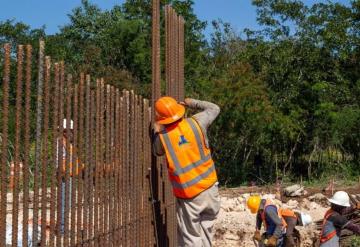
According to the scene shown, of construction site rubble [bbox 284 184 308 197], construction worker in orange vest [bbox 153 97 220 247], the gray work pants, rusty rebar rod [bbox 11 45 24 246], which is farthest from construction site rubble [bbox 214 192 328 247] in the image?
rusty rebar rod [bbox 11 45 24 246]

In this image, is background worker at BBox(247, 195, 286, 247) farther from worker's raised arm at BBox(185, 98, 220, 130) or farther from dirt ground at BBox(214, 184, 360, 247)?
dirt ground at BBox(214, 184, 360, 247)

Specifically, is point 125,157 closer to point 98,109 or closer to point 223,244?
point 98,109

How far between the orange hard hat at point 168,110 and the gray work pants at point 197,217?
0.86 metres

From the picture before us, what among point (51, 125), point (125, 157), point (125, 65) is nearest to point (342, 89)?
point (125, 65)

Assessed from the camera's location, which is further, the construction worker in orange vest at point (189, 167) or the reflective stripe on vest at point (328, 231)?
the reflective stripe on vest at point (328, 231)

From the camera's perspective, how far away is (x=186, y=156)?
6.68 m

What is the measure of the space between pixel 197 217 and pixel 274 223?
2628 mm

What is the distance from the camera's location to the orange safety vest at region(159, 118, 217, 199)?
668 cm

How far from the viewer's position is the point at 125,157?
20.9ft

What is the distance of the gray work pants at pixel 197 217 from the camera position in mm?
6793

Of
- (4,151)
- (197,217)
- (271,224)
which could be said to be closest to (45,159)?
(4,151)

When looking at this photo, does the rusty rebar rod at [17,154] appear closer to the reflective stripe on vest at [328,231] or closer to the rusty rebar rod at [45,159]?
the rusty rebar rod at [45,159]

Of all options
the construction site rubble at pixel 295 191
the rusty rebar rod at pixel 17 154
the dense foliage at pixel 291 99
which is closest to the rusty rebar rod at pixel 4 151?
the rusty rebar rod at pixel 17 154

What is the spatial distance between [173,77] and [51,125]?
3.34 metres
